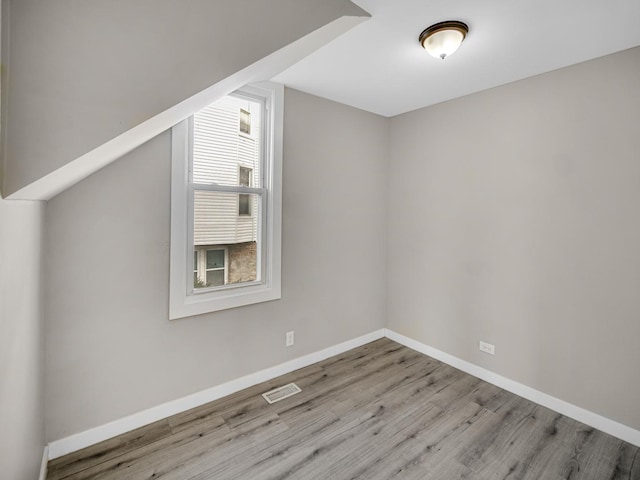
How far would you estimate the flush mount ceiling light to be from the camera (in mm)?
1802

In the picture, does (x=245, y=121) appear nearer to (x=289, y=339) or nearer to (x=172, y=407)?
(x=289, y=339)

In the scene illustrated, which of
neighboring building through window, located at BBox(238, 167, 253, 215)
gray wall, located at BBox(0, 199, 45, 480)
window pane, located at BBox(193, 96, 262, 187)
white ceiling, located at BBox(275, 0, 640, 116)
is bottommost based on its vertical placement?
gray wall, located at BBox(0, 199, 45, 480)

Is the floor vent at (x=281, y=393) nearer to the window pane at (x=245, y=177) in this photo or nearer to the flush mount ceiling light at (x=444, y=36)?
the window pane at (x=245, y=177)

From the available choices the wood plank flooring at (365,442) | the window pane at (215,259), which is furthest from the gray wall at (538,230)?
the window pane at (215,259)

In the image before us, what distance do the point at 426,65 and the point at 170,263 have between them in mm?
2334

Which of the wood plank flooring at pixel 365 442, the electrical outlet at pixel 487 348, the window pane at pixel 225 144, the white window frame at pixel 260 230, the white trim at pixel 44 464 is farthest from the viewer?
the electrical outlet at pixel 487 348

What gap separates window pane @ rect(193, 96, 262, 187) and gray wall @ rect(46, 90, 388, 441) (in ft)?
0.82

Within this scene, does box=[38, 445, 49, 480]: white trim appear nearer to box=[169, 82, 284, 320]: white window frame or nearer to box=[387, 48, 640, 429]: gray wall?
box=[169, 82, 284, 320]: white window frame

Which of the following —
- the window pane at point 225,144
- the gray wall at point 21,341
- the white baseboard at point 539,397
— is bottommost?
the white baseboard at point 539,397

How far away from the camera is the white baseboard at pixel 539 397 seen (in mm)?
2076

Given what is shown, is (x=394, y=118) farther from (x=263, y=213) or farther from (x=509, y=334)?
(x=509, y=334)

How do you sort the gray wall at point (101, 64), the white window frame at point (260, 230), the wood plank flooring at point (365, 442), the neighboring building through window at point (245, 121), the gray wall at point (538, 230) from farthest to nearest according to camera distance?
the neighboring building through window at point (245, 121)
the white window frame at point (260, 230)
the gray wall at point (538, 230)
the wood plank flooring at point (365, 442)
the gray wall at point (101, 64)

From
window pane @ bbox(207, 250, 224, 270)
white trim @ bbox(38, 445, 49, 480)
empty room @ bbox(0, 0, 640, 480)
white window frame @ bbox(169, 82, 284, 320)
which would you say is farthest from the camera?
window pane @ bbox(207, 250, 224, 270)

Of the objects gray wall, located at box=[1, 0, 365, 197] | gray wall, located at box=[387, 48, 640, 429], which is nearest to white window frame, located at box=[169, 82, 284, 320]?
gray wall, located at box=[1, 0, 365, 197]
